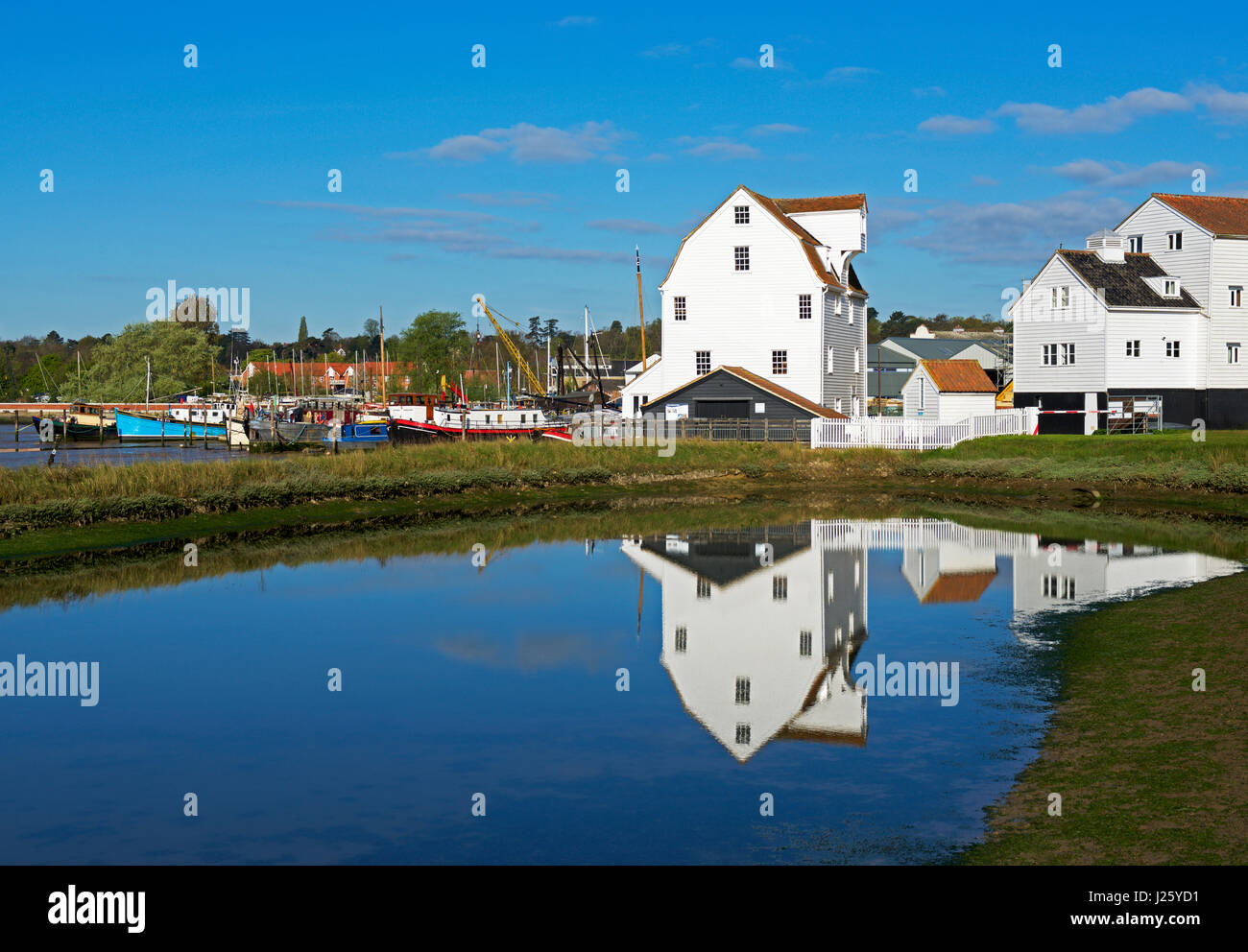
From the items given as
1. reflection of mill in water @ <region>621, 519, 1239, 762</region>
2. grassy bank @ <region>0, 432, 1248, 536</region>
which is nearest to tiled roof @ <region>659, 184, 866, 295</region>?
grassy bank @ <region>0, 432, 1248, 536</region>

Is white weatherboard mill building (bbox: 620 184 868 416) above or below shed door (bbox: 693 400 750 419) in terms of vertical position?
above

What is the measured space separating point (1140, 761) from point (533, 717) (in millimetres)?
7616

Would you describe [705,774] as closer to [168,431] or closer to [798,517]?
[798,517]

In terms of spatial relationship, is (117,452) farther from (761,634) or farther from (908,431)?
(761,634)

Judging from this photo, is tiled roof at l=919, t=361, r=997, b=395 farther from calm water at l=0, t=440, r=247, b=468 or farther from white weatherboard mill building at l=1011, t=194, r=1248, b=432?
calm water at l=0, t=440, r=247, b=468

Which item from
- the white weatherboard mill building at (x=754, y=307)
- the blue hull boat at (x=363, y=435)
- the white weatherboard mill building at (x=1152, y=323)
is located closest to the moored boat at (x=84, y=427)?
the blue hull boat at (x=363, y=435)

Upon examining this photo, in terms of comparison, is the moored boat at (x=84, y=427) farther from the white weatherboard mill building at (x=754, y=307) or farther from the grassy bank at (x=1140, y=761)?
the grassy bank at (x=1140, y=761)

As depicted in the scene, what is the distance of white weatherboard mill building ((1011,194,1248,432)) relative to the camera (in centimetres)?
6788

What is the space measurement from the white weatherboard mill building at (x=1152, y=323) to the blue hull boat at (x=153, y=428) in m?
70.1

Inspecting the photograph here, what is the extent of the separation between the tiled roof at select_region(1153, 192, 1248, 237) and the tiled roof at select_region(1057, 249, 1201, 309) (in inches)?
142

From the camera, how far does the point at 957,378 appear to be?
7206 centimetres

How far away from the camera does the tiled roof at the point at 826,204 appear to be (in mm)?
73750

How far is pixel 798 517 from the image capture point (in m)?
41.5

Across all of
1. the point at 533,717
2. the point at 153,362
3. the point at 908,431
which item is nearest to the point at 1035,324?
the point at 908,431
